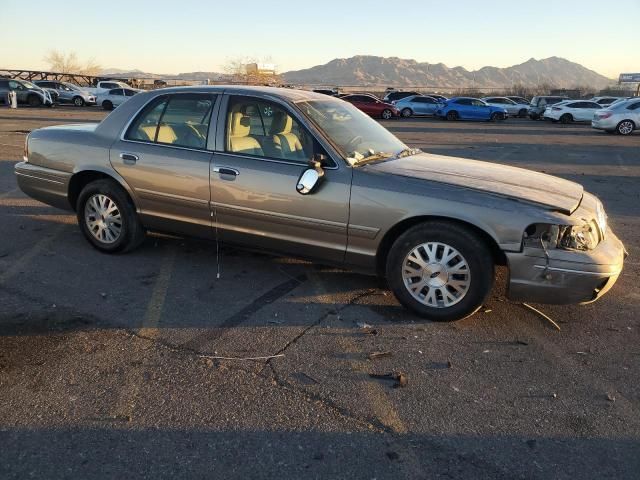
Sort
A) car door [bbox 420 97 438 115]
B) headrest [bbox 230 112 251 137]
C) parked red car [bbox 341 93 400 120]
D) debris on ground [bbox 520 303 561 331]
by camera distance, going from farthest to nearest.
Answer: car door [bbox 420 97 438 115] → parked red car [bbox 341 93 400 120] → headrest [bbox 230 112 251 137] → debris on ground [bbox 520 303 561 331]

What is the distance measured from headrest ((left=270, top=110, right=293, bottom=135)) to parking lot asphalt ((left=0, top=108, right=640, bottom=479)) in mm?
1331

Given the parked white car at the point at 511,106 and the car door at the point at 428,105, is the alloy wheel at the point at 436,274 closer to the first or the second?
the car door at the point at 428,105

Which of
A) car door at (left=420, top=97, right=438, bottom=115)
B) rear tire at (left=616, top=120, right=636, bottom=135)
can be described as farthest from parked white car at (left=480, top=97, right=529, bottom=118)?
rear tire at (left=616, top=120, right=636, bottom=135)

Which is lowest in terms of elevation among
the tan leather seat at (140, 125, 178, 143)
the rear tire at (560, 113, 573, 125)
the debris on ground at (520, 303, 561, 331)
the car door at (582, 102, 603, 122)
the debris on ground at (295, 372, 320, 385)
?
the debris on ground at (295, 372, 320, 385)

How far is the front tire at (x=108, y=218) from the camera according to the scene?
16.8ft

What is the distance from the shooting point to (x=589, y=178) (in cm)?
1116

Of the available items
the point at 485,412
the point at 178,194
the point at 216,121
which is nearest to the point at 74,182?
the point at 178,194

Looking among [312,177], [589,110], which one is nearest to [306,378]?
[312,177]

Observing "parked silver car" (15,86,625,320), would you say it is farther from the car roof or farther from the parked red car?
the parked red car

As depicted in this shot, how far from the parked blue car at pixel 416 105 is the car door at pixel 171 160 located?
98.7ft

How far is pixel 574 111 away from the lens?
30203 millimetres

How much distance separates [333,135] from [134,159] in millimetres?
1935

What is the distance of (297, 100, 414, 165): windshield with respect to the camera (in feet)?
14.3

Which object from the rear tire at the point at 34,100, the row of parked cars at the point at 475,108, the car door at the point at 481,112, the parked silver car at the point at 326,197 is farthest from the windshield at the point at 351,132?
the rear tire at the point at 34,100
